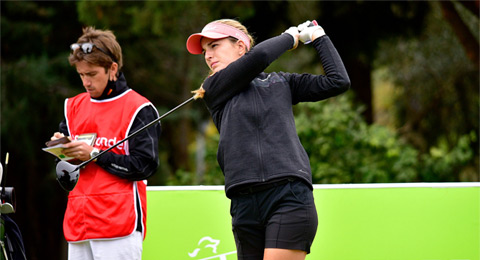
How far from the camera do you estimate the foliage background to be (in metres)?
7.56

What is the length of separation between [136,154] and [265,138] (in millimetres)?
898

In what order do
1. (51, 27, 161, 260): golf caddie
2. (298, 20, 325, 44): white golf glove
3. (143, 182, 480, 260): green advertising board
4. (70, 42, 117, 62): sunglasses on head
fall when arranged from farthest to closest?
(143, 182, 480, 260): green advertising board, (70, 42, 117, 62): sunglasses on head, (51, 27, 161, 260): golf caddie, (298, 20, 325, 44): white golf glove

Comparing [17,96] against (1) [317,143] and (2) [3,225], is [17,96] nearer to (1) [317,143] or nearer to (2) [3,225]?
(1) [317,143]

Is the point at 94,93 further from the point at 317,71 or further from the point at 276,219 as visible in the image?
the point at 317,71

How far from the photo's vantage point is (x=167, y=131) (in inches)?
608

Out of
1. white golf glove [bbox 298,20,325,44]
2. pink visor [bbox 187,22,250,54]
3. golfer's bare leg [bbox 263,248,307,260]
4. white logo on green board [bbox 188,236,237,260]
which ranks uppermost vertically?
pink visor [bbox 187,22,250,54]

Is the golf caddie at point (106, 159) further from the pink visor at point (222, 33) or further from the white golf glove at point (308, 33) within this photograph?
the white golf glove at point (308, 33)

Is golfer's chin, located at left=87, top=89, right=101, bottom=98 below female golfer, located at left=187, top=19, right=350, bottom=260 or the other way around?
the other way around

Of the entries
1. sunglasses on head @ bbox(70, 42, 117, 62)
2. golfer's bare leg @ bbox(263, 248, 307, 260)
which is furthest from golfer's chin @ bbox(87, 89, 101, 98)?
golfer's bare leg @ bbox(263, 248, 307, 260)

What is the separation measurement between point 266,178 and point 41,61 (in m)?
7.68

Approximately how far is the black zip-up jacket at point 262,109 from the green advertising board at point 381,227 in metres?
1.36

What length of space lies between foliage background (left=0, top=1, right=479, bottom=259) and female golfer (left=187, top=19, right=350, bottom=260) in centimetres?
405

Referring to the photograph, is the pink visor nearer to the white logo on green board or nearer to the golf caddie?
the golf caddie

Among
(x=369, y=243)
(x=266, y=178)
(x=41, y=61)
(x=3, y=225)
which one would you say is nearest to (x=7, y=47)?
(x=41, y=61)
